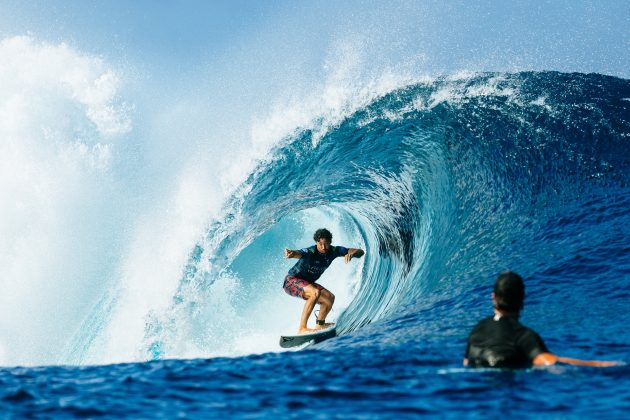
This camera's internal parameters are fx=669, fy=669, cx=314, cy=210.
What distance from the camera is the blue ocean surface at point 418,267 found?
4039 millimetres

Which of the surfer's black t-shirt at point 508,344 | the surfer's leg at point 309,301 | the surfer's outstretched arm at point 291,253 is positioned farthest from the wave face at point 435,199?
the surfer's black t-shirt at point 508,344

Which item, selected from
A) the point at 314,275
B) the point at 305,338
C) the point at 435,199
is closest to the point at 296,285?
the point at 314,275

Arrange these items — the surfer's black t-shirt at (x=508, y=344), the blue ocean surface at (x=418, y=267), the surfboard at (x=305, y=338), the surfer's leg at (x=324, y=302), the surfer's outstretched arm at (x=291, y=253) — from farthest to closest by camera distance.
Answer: the surfer's leg at (x=324, y=302) → the surfboard at (x=305, y=338) → the surfer's outstretched arm at (x=291, y=253) → the surfer's black t-shirt at (x=508, y=344) → the blue ocean surface at (x=418, y=267)

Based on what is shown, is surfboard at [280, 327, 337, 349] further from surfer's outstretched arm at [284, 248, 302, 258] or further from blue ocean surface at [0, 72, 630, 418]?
surfer's outstretched arm at [284, 248, 302, 258]

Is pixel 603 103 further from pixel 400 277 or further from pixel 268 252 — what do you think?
pixel 268 252

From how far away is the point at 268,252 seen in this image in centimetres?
1565

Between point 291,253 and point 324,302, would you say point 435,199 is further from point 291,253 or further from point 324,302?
point 291,253

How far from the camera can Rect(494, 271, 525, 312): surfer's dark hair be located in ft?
13.6

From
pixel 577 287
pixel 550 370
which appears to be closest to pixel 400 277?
pixel 577 287

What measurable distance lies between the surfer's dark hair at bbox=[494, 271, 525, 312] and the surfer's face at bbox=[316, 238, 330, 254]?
533 centimetres

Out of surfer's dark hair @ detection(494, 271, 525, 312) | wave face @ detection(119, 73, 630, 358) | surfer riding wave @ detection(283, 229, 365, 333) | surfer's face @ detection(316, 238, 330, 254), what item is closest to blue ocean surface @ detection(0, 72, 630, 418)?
wave face @ detection(119, 73, 630, 358)

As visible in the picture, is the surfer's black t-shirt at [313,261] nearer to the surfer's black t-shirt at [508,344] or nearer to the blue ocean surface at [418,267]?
the blue ocean surface at [418,267]

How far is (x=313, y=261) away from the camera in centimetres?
972

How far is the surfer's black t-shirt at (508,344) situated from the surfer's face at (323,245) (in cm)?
523
